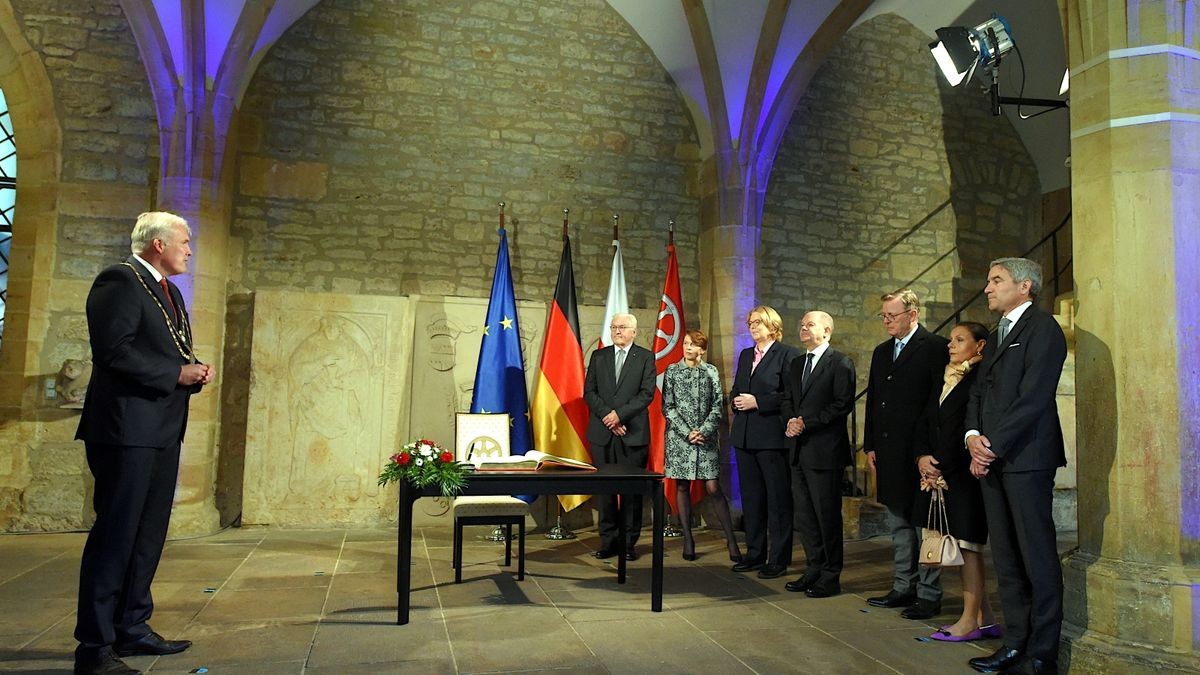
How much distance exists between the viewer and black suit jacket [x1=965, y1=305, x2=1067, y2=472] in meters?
2.94

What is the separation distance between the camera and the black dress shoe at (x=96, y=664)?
2.77 m

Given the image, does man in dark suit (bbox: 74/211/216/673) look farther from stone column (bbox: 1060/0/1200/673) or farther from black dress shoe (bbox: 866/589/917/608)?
stone column (bbox: 1060/0/1200/673)

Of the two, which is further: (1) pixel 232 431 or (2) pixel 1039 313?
(1) pixel 232 431

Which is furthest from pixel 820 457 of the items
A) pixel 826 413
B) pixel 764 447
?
pixel 764 447

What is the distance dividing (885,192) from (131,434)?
685 centimetres

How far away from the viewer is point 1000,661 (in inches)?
119

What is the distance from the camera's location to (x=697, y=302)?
7203 millimetres

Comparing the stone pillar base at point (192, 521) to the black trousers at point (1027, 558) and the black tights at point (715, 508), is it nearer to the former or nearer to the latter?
the black tights at point (715, 508)

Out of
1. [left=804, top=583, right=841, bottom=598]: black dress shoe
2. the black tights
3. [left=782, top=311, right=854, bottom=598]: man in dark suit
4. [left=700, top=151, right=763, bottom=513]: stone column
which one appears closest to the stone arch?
the black tights

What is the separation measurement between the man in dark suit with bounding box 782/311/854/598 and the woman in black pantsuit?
221mm

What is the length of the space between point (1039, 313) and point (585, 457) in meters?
3.82

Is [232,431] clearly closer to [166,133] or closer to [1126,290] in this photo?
[166,133]

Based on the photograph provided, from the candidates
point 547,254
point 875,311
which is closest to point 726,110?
point 547,254

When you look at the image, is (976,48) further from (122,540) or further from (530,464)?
(122,540)
